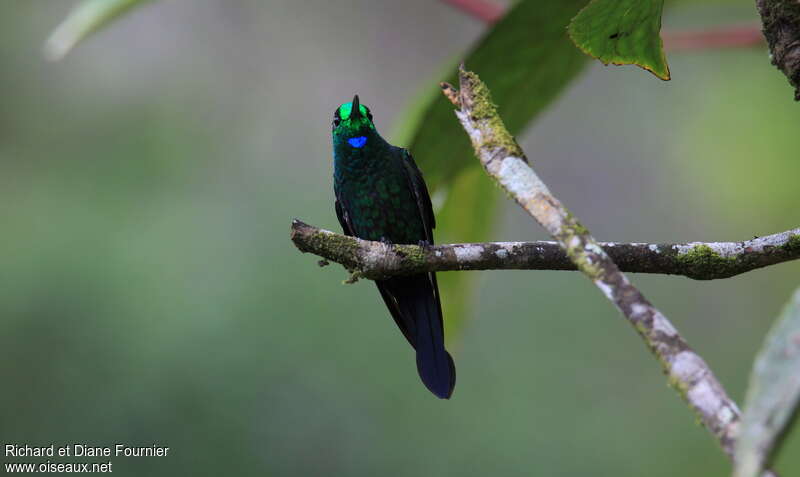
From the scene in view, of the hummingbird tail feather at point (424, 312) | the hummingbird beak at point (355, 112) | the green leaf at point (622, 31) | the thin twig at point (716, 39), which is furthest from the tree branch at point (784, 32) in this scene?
the hummingbird beak at point (355, 112)

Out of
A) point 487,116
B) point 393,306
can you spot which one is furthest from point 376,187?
point 487,116

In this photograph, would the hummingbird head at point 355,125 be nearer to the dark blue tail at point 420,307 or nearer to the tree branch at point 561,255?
the dark blue tail at point 420,307

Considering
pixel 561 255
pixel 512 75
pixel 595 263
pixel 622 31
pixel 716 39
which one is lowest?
pixel 595 263

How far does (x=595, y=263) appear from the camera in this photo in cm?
126

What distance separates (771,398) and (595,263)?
0.40 metres

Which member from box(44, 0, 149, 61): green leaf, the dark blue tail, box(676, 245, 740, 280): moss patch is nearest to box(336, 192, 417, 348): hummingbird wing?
the dark blue tail

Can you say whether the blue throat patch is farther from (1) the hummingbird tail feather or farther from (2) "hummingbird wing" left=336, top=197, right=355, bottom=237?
(1) the hummingbird tail feather

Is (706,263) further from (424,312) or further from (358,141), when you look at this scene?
(358,141)

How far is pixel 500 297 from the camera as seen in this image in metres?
6.83

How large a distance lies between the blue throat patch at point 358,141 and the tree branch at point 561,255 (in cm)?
191

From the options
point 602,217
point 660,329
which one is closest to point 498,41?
point 660,329

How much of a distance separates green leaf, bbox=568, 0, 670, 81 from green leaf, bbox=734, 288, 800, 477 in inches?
32.1

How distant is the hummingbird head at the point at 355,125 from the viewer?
12.7 feet

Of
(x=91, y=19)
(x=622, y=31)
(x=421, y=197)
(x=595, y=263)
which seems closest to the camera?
(x=595, y=263)
